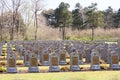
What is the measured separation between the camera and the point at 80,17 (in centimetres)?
9919

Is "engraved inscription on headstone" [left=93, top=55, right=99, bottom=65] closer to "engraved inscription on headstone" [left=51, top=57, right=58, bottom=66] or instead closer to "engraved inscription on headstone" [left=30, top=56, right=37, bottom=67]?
"engraved inscription on headstone" [left=51, top=57, right=58, bottom=66]

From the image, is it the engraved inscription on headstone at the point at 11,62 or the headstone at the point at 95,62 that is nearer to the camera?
the engraved inscription on headstone at the point at 11,62

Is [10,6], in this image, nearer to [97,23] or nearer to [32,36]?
[32,36]

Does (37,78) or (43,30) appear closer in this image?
(37,78)

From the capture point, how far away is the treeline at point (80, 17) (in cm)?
8269

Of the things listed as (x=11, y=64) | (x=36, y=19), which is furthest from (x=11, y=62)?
(x=36, y=19)

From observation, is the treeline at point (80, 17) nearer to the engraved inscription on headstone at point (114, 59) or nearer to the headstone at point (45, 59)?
the headstone at point (45, 59)

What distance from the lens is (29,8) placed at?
78.1 metres

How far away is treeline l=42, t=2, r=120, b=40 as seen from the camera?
82.7 meters

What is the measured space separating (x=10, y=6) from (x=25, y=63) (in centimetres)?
4750

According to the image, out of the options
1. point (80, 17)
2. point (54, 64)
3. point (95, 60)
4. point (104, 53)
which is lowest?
point (54, 64)

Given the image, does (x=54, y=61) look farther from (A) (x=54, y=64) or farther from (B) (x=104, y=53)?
(B) (x=104, y=53)

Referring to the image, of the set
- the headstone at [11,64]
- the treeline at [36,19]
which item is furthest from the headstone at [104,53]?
the treeline at [36,19]

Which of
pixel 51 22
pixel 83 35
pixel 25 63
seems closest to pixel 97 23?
pixel 83 35
